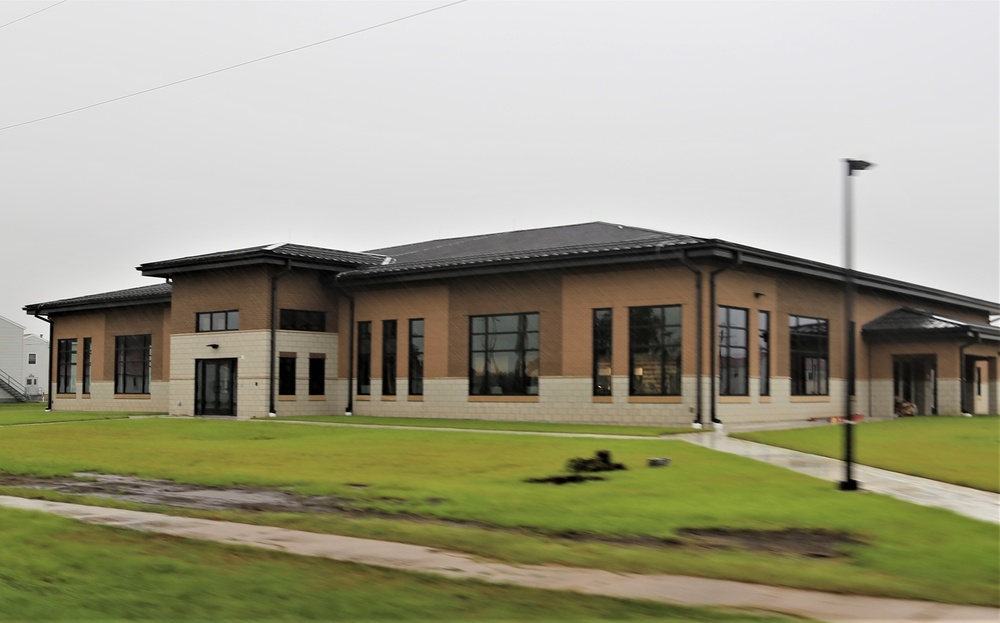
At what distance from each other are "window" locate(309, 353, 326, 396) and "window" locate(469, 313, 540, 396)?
724 cm

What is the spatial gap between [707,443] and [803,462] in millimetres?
4431

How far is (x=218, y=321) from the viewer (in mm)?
40344

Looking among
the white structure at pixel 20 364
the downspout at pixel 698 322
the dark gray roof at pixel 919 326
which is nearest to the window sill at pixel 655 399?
the downspout at pixel 698 322

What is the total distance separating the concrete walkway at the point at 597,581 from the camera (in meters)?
7.79

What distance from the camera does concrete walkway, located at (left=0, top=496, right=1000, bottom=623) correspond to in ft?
25.6

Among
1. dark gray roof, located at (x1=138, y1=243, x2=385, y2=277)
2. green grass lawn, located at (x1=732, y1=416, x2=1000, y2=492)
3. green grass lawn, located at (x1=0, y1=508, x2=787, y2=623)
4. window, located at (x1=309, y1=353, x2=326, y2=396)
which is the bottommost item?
green grass lawn, located at (x1=732, y1=416, x2=1000, y2=492)

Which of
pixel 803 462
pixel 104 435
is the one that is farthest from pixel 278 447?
pixel 803 462

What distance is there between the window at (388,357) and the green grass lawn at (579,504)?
39.6 ft

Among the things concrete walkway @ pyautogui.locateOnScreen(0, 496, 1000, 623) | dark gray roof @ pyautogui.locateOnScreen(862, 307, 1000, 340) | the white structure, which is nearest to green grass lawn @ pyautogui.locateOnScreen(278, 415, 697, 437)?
dark gray roof @ pyautogui.locateOnScreen(862, 307, 1000, 340)

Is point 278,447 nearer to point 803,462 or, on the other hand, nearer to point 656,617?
point 803,462

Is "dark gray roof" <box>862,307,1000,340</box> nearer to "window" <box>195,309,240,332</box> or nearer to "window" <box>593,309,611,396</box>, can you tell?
"window" <box>593,309,611,396</box>

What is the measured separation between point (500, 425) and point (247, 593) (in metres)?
24.4

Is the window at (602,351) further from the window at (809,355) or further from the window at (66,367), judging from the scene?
the window at (66,367)

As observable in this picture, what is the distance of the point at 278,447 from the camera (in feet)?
80.9
